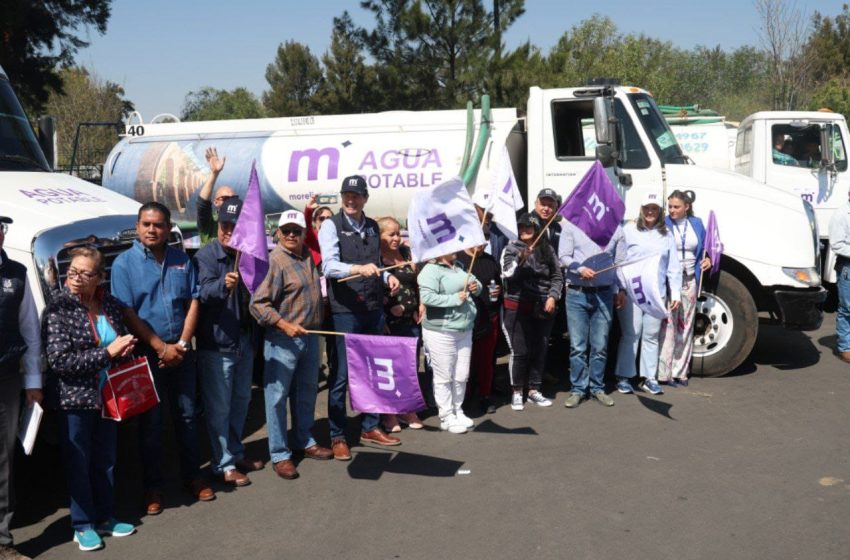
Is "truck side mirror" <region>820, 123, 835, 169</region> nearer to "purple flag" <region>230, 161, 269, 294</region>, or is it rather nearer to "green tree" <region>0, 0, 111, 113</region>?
"purple flag" <region>230, 161, 269, 294</region>

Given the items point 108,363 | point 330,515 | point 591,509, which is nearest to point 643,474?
point 591,509

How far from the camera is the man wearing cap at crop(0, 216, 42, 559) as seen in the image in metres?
4.49

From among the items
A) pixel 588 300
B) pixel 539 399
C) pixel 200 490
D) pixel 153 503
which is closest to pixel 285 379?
pixel 200 490

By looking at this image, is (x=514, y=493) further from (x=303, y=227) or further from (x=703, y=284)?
(x=703, y=284)

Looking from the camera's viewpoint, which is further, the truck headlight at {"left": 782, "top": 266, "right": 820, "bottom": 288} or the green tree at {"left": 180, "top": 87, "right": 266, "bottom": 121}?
the green tree at {"left": 180, "top": 87, "right": 266, "bottom": 121}

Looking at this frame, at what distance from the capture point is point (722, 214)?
820 cm

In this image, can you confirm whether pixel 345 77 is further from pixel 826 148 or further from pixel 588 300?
pixel 588 300

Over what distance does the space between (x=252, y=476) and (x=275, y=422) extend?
412 mm

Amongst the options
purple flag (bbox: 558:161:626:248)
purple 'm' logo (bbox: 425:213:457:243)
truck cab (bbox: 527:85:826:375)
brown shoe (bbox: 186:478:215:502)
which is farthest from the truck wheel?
brown shoe (bbox: 186:478:215:502)

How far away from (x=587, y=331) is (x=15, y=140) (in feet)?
16.9

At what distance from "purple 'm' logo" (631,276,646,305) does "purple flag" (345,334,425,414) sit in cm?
248

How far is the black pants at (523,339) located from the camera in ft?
23.9

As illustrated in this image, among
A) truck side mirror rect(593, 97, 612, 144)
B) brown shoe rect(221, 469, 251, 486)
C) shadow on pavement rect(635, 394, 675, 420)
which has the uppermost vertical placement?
truck side mirror rect(593, 97, 612, 144)

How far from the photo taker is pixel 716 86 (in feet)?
194
